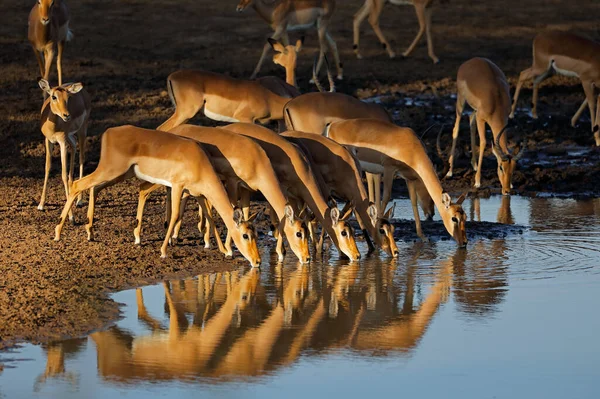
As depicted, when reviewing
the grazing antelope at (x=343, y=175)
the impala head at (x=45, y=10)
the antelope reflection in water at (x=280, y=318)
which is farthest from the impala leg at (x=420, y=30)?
the antelope reflection in water at (x=280, y=318)

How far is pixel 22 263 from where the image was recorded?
29.6ft

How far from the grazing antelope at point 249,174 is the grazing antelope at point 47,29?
244 inches

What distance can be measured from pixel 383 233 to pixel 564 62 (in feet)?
27.4

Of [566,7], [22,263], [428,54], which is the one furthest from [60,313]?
[566,7]

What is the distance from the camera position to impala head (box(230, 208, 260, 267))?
30.9ft

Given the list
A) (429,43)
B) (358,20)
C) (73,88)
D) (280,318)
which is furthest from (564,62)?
(280,318)


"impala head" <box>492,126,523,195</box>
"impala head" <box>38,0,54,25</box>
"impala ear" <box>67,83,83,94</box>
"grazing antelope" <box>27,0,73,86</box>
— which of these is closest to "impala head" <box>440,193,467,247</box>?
"impala head" <box>492,126,523,195</box>

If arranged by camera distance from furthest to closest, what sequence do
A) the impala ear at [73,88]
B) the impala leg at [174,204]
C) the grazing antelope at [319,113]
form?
the grazing antelope at [319,113] → the impala ear at [73,88] → the impala leg at [174,204]

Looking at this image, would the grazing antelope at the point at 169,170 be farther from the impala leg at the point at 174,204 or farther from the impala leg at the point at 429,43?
the impala leg at the point at 429,43

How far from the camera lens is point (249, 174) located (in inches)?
393

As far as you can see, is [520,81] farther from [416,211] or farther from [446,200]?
[446,200]

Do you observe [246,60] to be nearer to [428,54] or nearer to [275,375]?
[428,54]

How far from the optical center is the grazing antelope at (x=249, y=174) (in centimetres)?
966

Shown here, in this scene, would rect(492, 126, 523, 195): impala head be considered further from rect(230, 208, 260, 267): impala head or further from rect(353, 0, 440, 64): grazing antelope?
rect(353, 0, 440, 64): grazing antelope
